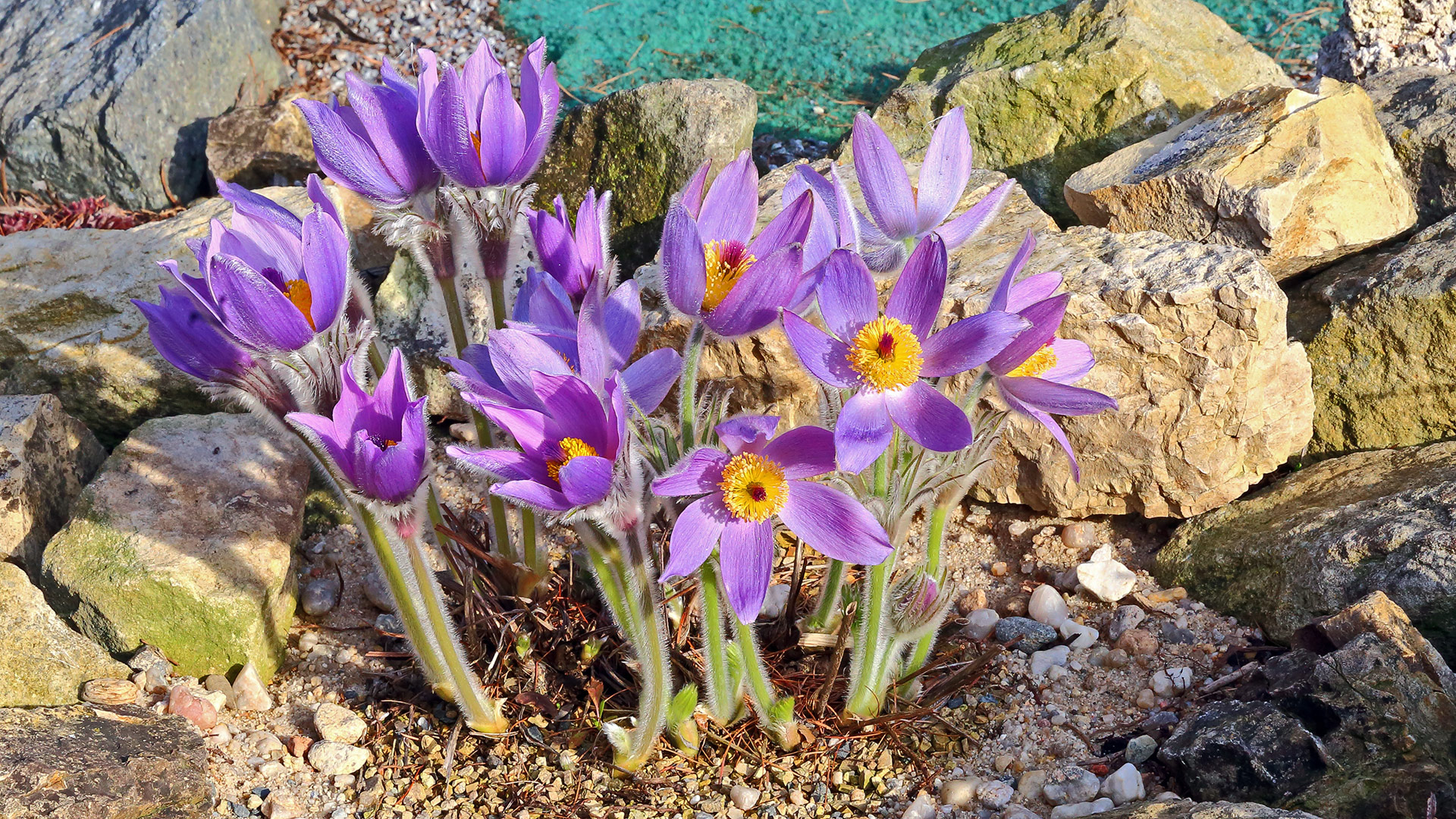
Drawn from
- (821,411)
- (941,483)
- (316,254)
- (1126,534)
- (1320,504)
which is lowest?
(1126,534)

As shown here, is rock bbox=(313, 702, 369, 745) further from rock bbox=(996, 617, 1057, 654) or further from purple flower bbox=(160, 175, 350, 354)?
rock bbox=(996, 617, 1057, 654)

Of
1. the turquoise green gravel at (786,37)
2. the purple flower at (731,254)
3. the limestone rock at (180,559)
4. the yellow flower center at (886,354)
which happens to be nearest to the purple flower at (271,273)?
the purple flower at (731,254)

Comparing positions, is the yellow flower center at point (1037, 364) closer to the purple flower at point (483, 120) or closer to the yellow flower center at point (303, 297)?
the purple flower at point (483, 120)

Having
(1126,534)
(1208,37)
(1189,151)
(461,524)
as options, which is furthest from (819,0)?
(461,524)

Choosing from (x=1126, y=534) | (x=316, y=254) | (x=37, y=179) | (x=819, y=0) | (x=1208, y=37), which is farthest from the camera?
(x=819, y=0)

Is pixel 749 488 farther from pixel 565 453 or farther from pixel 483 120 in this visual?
pixel 483 120

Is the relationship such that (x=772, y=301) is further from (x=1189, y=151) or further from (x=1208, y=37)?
(x=1208, y=37)

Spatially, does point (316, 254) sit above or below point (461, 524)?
above
